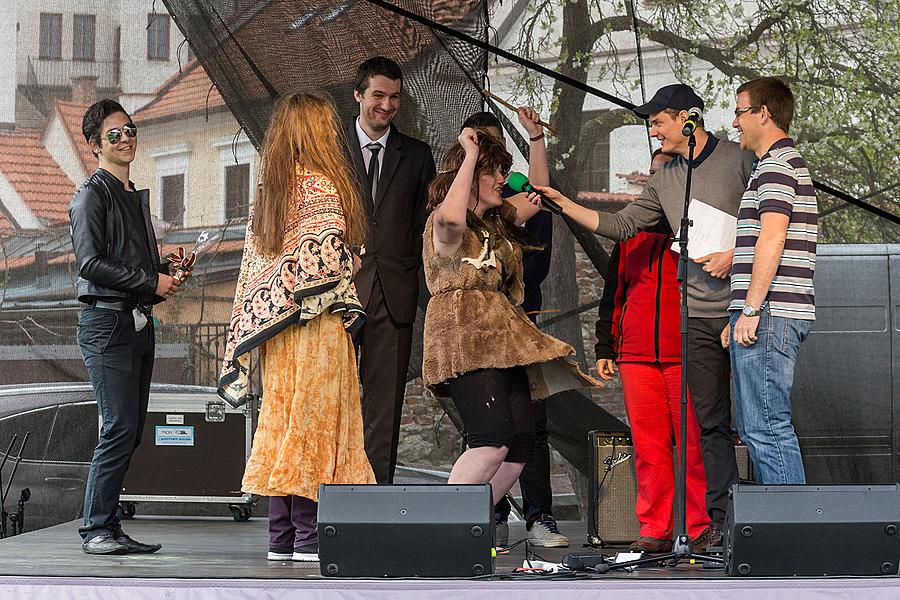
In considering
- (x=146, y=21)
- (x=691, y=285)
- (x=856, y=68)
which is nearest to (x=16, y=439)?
(x=146, y=21)

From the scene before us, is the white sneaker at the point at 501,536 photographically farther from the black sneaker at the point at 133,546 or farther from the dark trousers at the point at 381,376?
the black sneaker at the point at 133,546

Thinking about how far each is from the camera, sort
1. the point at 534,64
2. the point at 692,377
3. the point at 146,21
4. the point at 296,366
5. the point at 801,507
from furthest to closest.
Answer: the point at 146,21
the point at 534,64
the point at 692,377
the point at 296,366
the point at 801,507

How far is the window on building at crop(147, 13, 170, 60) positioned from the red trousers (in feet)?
9.53

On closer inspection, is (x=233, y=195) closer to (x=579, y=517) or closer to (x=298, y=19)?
(x=298, y=19)

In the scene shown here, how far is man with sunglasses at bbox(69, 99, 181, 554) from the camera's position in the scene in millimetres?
4082

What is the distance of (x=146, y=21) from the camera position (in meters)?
5.65

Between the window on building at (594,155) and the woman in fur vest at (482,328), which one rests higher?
the window on building at (594,155)

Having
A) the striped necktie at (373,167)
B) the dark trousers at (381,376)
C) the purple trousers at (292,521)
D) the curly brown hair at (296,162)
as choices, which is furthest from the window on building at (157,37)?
the purple trousers at (292,521)

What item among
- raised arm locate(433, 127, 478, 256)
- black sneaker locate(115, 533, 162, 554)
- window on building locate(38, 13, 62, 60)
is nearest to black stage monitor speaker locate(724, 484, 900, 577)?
raised arm locate(433, 127, 478, 256)

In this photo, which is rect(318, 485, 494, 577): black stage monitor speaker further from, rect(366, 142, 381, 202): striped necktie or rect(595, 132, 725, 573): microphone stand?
rect(366, 142, 381, 202): striped necktie

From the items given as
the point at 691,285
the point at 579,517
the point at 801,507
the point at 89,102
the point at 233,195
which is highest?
the point at 89,102

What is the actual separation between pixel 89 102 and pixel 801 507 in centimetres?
402

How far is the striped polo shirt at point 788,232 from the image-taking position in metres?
3.72

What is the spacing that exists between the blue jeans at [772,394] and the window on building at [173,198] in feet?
10.3
